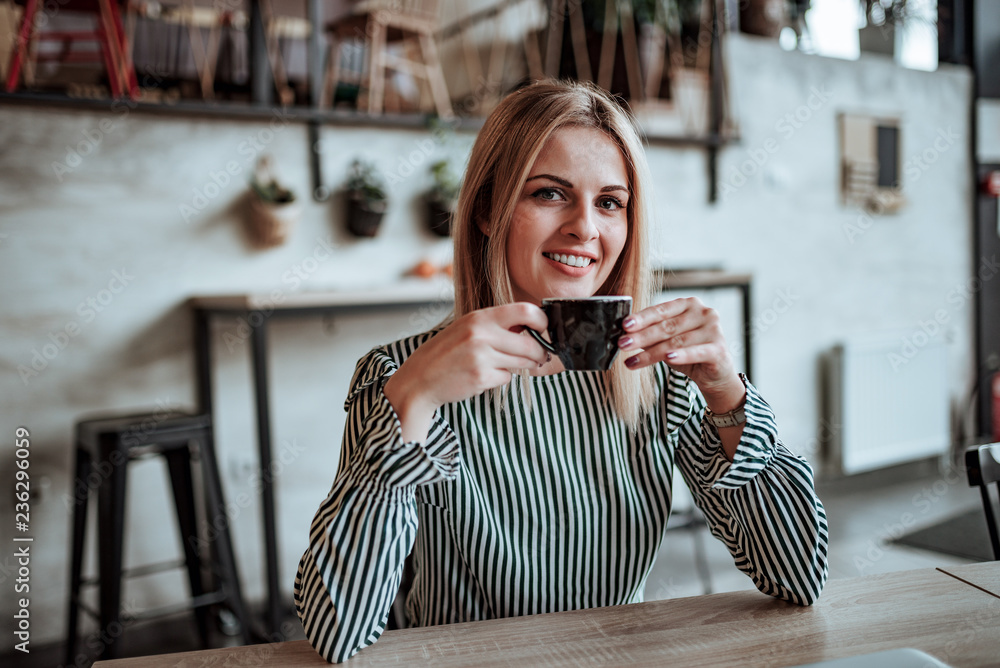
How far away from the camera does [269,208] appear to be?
9.41 feet

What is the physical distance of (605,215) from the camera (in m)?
1.17

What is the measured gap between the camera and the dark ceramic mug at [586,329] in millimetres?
833

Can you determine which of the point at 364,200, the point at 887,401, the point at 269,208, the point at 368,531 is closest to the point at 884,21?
the point at 887,401

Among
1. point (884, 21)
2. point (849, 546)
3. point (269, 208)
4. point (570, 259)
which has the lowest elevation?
point (849, 546)

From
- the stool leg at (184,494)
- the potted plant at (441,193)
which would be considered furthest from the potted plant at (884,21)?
the stool leg at (184,494)

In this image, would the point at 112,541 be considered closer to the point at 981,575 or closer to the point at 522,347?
the point at 522,347

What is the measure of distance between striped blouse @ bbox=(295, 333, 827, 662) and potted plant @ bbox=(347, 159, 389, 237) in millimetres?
1954

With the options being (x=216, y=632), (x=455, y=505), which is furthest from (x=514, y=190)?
(x=216, y=632)

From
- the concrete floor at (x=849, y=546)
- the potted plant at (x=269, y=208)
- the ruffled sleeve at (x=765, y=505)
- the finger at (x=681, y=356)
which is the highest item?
the potted plant at (x=269, y=208)

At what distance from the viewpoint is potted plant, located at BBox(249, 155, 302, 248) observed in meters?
2.88

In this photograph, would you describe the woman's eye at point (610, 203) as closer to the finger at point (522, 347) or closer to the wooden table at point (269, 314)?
the finger at point (522, 347)

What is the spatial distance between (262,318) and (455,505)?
4.98 ft

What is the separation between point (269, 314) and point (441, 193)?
1036 millimetres

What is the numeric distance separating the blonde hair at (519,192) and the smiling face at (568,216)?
2cm
